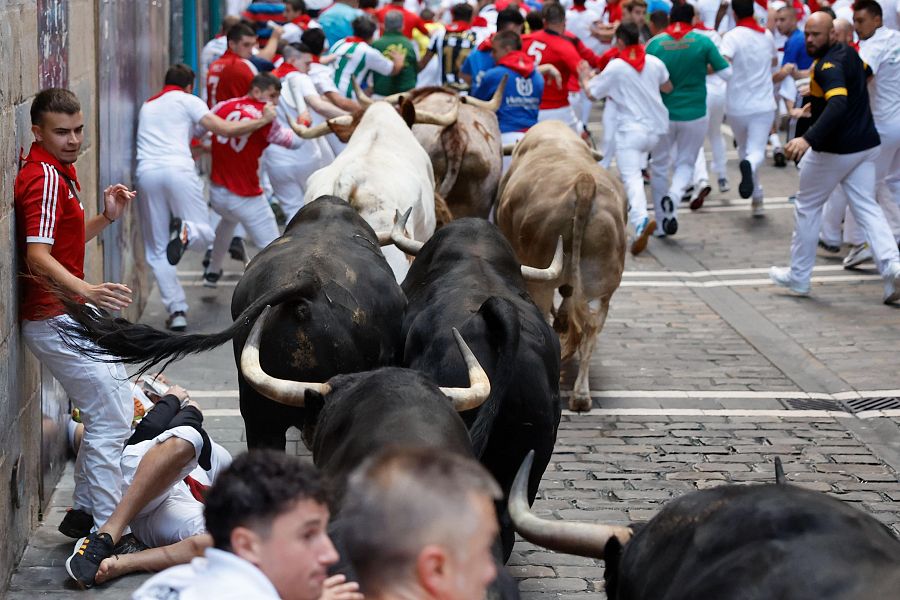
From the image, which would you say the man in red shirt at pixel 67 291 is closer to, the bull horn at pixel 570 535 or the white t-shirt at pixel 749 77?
the bull horn at pixel 570 535

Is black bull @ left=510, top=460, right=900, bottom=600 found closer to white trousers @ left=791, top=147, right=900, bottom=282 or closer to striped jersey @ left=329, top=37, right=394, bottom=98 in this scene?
white trousers @ left=791, top=147, right=900, bottom=282

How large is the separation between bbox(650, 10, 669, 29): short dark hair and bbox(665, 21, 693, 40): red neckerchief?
67 cm

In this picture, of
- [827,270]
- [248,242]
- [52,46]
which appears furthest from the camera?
[248,242]

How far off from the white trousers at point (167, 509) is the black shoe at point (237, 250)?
6.17 meters

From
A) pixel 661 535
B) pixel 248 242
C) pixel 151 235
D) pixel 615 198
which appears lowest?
pixel 248 242

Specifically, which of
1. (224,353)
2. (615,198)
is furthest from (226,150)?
(615,198)

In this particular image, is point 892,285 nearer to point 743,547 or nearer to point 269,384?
point 269,384

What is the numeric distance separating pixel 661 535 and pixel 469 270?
2.86 metres

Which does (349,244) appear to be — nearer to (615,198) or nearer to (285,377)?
(285,377)

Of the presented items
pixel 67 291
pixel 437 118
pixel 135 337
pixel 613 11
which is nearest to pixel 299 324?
pixel 135 337

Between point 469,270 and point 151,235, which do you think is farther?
point 151,235

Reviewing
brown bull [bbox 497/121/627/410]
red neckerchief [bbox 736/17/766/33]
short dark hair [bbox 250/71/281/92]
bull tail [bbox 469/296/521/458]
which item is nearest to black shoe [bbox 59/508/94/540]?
bull tail [bbox 469/296/521/458]

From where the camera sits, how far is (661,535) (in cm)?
361

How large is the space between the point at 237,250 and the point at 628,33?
4.73m
